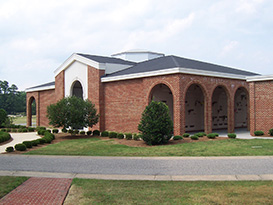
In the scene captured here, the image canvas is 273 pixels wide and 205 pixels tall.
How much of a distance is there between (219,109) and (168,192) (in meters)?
22.4

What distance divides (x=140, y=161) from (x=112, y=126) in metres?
13.2

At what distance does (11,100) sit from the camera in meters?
82.9

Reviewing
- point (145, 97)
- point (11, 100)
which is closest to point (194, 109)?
point (145, 97)

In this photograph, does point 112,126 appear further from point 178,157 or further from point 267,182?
point 267,182

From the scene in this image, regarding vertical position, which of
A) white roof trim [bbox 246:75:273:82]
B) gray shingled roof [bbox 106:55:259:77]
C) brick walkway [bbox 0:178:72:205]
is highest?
gray shingled roof [bbox 106:55:259:77]

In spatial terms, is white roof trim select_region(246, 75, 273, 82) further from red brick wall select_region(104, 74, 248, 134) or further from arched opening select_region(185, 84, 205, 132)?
arched opening select_region(185, 84, 205, 132)

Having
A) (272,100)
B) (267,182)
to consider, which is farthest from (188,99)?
(267,182)

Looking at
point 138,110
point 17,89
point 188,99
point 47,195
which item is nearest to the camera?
point 47,195

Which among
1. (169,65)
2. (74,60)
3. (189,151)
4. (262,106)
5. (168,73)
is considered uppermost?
(74,60)

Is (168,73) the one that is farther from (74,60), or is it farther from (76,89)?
(76,89)

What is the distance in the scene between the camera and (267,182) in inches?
316

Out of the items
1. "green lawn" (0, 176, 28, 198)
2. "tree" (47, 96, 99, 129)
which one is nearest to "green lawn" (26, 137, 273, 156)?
"green lawn" (0, 176, 28, 198)

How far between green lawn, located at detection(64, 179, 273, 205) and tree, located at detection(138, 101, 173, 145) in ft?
25.3

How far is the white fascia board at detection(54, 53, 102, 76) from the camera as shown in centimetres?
2547
